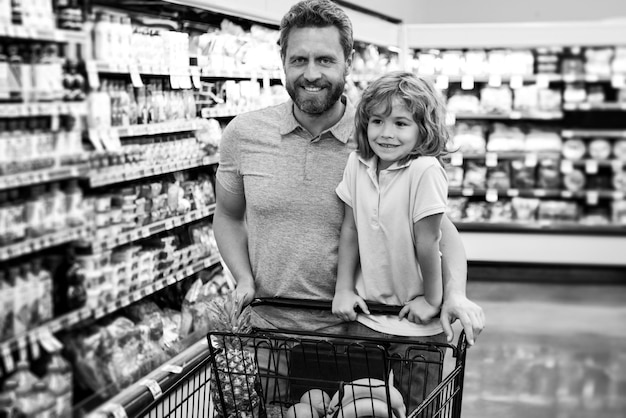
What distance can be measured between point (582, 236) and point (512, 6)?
280cm

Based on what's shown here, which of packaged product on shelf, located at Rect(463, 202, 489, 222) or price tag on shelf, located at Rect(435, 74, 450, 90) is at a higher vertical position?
price tag on shelf, located at Rect(435, 74, 450, 90)

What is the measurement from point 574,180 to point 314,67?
654 cm

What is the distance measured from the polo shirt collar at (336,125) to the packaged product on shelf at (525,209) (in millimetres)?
6242

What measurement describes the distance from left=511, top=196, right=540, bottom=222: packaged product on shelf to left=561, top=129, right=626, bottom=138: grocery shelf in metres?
0.72

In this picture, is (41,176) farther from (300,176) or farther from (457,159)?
(457,159)

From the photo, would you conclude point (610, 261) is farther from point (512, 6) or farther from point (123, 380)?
point (123, 380)

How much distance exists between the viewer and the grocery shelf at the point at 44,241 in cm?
227

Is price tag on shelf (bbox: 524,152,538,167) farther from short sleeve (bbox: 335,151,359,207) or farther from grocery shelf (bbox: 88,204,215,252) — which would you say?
short sleeve (bbox: 335,151,359,207)

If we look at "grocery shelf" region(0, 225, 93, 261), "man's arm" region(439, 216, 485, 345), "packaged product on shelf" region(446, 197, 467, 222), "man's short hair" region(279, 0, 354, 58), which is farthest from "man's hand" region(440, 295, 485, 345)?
"packaged product on shelf" region(446, 197, 467, 222)

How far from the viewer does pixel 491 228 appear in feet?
26.9

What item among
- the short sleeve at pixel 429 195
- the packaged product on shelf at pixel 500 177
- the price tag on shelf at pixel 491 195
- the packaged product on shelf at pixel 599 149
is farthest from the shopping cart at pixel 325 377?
the packaged product on shelf at pixel 599 149

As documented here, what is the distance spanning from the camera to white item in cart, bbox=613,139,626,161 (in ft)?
27.3

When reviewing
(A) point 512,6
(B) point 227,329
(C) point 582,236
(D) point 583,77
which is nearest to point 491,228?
→ (C) point 582,236

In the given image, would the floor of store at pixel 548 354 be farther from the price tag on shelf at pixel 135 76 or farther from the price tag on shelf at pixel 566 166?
the price tag on shelf at pixel 135 76
